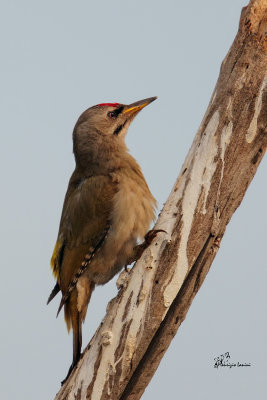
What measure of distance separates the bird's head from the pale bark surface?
2.02 m

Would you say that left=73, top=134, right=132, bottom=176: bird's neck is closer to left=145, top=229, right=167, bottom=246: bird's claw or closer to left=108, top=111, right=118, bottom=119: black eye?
left=108, top=111, right=118, bottom=119: black eye

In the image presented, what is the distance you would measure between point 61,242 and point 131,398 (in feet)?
7.07

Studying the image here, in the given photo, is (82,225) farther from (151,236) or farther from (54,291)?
(151,236)

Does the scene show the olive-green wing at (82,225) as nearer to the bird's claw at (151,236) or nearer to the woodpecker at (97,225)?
the woodpecker at (97,225)

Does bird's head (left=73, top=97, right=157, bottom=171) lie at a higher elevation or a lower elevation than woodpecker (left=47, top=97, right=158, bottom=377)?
higher

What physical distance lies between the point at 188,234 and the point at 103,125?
8.56 feet

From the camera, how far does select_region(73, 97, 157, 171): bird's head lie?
20.9 feet

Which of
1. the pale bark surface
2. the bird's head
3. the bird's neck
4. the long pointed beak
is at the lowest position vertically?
the pale bark surface

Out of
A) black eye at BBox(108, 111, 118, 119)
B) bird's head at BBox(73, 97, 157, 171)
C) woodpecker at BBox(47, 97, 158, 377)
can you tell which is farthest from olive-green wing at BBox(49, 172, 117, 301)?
black eye at BBox(108, 111, 118, 119)

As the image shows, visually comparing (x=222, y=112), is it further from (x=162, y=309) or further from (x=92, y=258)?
(x=92, y=258)

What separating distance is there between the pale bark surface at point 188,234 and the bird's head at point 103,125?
2.02m

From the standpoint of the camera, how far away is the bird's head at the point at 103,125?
6.37m

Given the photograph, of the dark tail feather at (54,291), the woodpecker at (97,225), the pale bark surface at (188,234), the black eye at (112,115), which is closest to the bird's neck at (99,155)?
the woodpecker at (97,225)

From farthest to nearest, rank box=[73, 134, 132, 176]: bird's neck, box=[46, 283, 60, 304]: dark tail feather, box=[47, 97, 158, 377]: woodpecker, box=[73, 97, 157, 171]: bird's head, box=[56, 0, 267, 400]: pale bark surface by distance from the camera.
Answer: box=[73, 97, 157, 171]: bird's head
box=[73, 134, 132, 176]: bird's neck
box=[46, 283, 60, 304]: dark tail feather
box=[47, 97, 158, 377]: woodpecker
box=[56, 0, 267, 400]: pale bark surface
